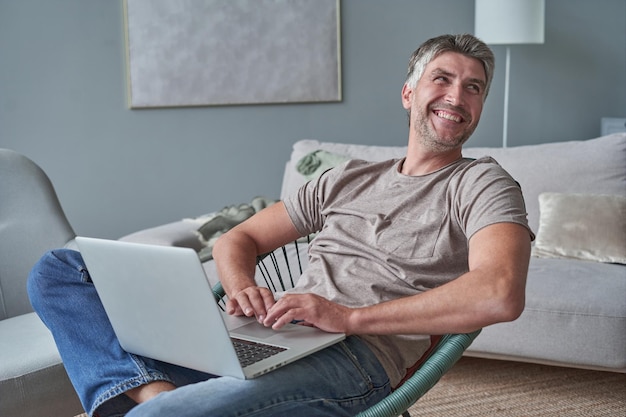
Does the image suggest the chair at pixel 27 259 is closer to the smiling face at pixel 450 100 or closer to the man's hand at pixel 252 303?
the man's hand at pixel 252 303

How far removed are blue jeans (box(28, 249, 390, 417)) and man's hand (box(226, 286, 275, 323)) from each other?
143 millimetres

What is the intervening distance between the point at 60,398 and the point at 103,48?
2542mm

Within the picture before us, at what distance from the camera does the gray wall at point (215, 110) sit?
4.03m

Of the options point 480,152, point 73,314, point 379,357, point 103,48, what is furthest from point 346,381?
point 103,48

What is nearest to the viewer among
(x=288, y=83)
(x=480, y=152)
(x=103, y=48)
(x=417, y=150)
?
(x=417, y=150)

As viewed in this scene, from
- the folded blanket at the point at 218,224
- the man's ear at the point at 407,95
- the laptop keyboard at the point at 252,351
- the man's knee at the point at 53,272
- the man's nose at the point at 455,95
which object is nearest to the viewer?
the laptop keyboard at the point at 252,351

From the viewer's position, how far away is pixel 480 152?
3.43m

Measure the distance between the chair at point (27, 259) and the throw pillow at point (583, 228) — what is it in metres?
1.75

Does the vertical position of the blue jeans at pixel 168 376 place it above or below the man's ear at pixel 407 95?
below

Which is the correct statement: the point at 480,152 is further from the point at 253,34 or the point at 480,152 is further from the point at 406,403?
the point at 406,403

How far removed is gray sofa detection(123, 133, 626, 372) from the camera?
2621 mm

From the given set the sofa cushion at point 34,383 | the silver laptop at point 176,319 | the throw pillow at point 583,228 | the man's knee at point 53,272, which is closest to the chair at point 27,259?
the sofa cushion at point 34,383

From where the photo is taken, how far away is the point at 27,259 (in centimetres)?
244

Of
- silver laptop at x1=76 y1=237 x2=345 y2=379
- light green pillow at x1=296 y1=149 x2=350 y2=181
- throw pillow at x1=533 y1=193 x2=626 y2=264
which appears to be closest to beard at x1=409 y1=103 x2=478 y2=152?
silver laptop at x1=76 y1=237 x2=345 y2=379
